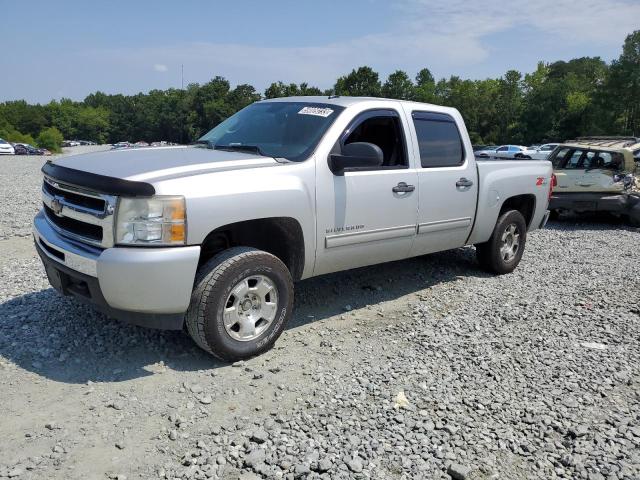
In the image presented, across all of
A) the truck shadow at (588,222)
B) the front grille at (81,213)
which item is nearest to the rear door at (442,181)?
the front grille at (81,213)

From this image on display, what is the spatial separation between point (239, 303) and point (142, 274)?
0.78 m

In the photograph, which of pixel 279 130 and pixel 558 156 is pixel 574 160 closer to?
pixel 558 156

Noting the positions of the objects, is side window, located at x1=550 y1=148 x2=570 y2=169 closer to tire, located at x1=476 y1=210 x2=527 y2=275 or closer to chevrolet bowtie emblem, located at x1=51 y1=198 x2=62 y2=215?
tire, located at x1=476 y1=210 x2=527 y2=275

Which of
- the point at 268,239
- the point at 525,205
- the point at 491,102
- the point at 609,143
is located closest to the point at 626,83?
the point at 491,102

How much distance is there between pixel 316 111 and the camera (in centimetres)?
468

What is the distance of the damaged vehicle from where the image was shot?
1070 cm

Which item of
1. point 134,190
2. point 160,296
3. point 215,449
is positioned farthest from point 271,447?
point 134,190

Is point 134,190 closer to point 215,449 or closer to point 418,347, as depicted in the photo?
point 215,449

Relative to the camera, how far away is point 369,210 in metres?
4.55

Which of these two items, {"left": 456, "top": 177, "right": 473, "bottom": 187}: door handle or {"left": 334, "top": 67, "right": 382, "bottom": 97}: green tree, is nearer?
{"left": 456, "top": 177, "right": 473, "bottom": 187}: door handle

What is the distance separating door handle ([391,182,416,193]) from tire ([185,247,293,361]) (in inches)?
54.0

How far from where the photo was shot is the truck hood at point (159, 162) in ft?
11.5

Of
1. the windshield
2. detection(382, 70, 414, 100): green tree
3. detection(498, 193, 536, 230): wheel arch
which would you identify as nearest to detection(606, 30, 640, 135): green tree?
detection(382, 70, 414, 100): green tree

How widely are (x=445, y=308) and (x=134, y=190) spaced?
10.7 ft
